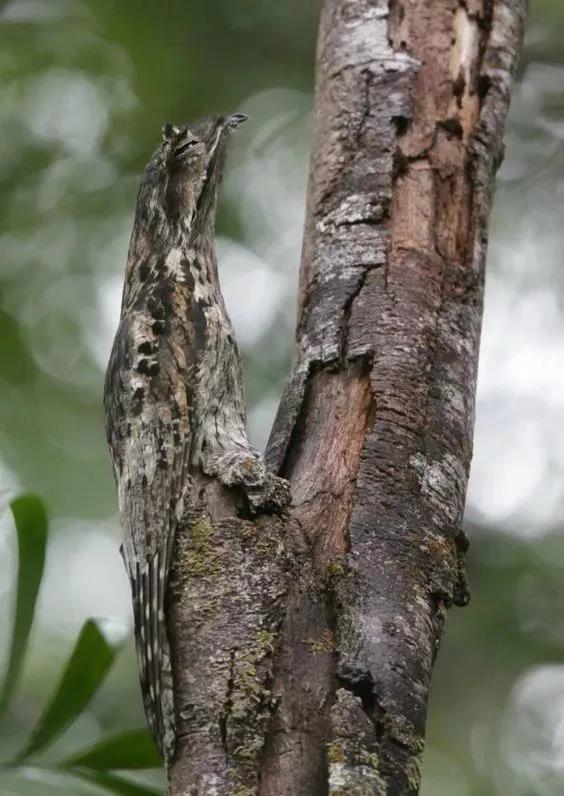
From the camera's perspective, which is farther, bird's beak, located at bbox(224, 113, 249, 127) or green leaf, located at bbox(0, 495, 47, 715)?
bird's beak, located at bbox(224, 113, 249, 127)

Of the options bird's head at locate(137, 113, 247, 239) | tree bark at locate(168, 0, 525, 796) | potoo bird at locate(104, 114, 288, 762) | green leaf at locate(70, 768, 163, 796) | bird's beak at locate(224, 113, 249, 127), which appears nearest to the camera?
tree bark at locate(168, 0, 525, 796)

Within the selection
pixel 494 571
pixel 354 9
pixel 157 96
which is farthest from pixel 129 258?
pixel 494 571

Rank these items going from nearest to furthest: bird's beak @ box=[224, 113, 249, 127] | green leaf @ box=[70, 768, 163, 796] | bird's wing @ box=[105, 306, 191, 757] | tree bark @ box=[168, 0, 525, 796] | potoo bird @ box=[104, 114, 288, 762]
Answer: tree bark @ box=[168, 0, 525, 796]
bird's wing @ box=[105, 306, 191, 757]
potoo bird @ box=[104, 114, 288, 762]
green leaf @ box=[70, 768, 163, 796]
bird's beak @ box=[224, 113, 249, 127]

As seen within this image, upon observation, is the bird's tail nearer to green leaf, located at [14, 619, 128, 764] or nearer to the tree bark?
the tree bark

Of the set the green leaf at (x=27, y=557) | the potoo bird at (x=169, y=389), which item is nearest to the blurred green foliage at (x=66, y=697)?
the green leaf at (x=27, y=557)

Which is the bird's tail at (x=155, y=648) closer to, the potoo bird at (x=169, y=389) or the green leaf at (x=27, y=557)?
the potoo bird at (x=169, y=389)

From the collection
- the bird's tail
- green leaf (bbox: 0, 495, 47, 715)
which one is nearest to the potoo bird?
the bird's tail
